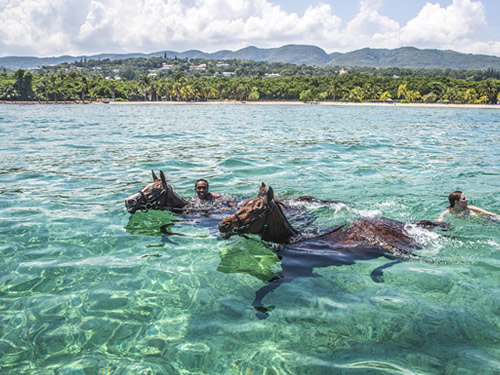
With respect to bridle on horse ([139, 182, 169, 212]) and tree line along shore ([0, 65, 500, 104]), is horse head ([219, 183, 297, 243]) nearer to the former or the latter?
bridle on horse ([139, 182, 169, 212])

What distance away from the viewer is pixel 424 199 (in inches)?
440

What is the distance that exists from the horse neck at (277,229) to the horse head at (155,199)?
2.89 metres

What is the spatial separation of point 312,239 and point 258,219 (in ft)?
5.11

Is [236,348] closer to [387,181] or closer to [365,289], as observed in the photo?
[365,289]

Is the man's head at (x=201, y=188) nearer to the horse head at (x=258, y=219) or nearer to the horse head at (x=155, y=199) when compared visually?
the horse head at (x=155, y=199)

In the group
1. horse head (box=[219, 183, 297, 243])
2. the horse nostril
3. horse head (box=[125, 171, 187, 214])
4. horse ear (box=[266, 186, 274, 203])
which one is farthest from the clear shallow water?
horse ear (box=[266, 186, 274, 203])

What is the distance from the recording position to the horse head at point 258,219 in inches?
223

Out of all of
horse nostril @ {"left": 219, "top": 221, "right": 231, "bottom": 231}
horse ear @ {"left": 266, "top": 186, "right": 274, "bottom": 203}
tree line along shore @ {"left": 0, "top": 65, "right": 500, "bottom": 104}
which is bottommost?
horse nostril @ {"left": 219, "top": 221, "right": 231, "bottom": 231}

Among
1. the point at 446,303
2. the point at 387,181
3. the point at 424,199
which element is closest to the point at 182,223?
the point at 446,303

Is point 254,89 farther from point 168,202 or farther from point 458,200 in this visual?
point 168,202

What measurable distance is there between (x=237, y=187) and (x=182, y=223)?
160 inches

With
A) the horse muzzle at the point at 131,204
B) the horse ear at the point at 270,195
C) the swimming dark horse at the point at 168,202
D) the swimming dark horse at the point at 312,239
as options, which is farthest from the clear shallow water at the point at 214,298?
the horse ear at the point at 270,195

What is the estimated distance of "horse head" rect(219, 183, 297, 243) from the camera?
5.66 meters

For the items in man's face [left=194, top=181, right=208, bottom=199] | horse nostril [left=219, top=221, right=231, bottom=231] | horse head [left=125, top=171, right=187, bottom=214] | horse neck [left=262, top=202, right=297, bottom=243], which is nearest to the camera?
horse nostril [left=219, top=221, right=231, bottom=231]
